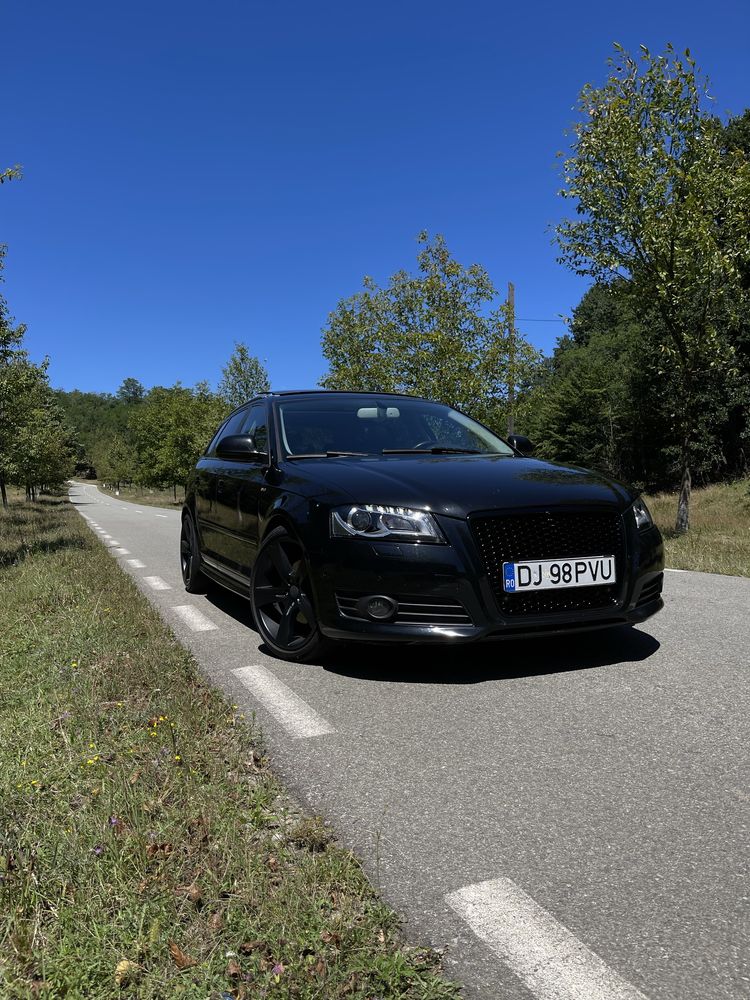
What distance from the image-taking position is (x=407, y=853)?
208 cm

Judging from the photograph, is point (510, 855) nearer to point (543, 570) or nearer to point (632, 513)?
point (543, 570)

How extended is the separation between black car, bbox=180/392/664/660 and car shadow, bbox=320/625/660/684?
31 centimetres

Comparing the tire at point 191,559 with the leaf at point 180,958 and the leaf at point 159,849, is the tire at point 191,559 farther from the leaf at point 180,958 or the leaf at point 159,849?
the leaf at point 180,958

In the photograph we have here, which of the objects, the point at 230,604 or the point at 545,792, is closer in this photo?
the point at 545,792

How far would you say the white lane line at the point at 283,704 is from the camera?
10.3ft

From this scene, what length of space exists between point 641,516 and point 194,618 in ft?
11.2

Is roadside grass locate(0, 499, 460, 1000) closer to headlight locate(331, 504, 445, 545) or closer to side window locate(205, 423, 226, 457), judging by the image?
headlight locate(331, 504, 445, 545)

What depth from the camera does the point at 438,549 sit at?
3438mm

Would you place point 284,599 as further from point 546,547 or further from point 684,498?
point 684,498

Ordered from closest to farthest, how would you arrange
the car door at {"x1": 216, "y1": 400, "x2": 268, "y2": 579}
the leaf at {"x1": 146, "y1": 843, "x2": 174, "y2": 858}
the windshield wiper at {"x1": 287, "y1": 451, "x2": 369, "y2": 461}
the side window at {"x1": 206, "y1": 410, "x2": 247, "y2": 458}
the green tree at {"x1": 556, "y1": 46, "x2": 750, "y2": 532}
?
the leaf at {"x1": 146, "y1": 843, "x2": 174, "y2": 858}, the windshield wiper at {"x1": 287, "y1": 451, "x2": 369, "y2": 461}, the car door at {"x1": 216, "y1": 400, "x2": 268, "y2": 579}, the side window at {"x1": 206, "y1": 410, "x2": 247, "y2": 458}, the green tree at {"x1": 556, "y1": 46, "x2": 750, "y2": 532}

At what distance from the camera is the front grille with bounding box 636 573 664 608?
3.86 meters

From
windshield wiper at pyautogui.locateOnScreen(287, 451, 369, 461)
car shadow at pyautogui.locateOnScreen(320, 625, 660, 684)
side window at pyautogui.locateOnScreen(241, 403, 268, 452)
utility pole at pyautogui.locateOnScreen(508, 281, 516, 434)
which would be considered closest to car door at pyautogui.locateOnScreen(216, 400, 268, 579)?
side window at pyautogui.locateOnScreen(241, 403, 268, 452)

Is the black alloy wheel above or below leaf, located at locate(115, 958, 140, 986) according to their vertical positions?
above

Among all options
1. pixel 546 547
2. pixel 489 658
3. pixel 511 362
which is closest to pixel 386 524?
pixel 546 547
